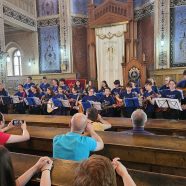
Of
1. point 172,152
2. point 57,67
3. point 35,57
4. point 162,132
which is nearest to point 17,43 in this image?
point 35,57

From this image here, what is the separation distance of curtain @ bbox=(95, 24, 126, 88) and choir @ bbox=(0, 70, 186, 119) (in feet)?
15.5

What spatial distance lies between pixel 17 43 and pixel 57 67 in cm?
354

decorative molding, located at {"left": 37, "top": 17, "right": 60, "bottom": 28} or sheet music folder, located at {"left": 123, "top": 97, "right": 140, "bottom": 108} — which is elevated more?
decorative molding, located at {"left": 37, "top": 17, "right": 60, "bottom": 28}

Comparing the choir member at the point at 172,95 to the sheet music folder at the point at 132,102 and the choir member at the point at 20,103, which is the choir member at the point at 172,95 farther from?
the choir member at the point at 20,103

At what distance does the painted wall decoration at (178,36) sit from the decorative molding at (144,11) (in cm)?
134

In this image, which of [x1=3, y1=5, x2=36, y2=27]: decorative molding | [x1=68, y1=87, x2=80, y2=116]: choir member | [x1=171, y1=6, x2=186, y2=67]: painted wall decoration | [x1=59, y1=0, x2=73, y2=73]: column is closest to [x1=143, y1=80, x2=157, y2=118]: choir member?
[x1=68, y1=87, x2=80, y2=116]: choir member

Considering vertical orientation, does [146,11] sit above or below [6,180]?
above

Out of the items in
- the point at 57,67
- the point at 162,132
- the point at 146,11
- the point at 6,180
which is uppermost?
the point at 146,11

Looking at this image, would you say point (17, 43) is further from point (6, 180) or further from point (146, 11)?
point (6, 180)

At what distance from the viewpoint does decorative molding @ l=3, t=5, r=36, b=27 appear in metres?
12.6

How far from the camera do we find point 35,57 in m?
15.1

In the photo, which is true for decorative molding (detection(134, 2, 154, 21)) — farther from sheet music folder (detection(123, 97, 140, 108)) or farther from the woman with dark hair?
the woman with dark hair

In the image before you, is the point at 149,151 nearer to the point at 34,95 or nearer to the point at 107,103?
the point at 107,103

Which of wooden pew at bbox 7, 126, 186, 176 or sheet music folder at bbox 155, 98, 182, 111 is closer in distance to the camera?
wooden pew at bbox 7, 126, 186, 176
